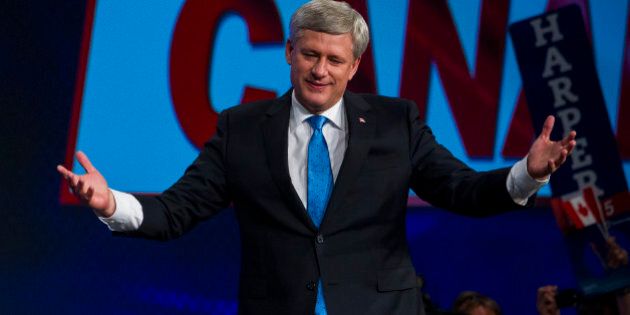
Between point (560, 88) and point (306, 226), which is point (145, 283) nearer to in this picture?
point (560, 88)

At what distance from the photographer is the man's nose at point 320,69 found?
6.68 feet

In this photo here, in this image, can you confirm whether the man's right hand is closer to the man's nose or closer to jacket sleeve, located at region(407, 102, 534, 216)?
the man's nose

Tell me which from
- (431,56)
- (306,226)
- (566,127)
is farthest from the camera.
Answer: (431,56)

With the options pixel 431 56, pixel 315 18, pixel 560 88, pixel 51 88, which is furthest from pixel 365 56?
pixel 315 18

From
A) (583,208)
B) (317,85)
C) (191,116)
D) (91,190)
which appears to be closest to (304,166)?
(317,85)

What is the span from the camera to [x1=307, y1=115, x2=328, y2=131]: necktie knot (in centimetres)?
206

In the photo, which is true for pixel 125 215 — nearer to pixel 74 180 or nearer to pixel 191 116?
pixel 74 180

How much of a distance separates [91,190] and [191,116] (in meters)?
2.65

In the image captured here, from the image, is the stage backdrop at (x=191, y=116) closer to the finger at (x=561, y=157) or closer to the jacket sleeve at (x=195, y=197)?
the jacket sleeve at (x=195, y=197)

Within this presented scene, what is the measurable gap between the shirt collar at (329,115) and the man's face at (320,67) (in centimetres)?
1

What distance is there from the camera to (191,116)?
14.7 ft

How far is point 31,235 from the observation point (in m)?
4.39

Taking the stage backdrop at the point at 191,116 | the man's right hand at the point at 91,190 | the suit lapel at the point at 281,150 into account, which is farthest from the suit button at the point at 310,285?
the stage backdrop at the point at 191,116

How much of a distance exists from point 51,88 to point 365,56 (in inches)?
56.7
